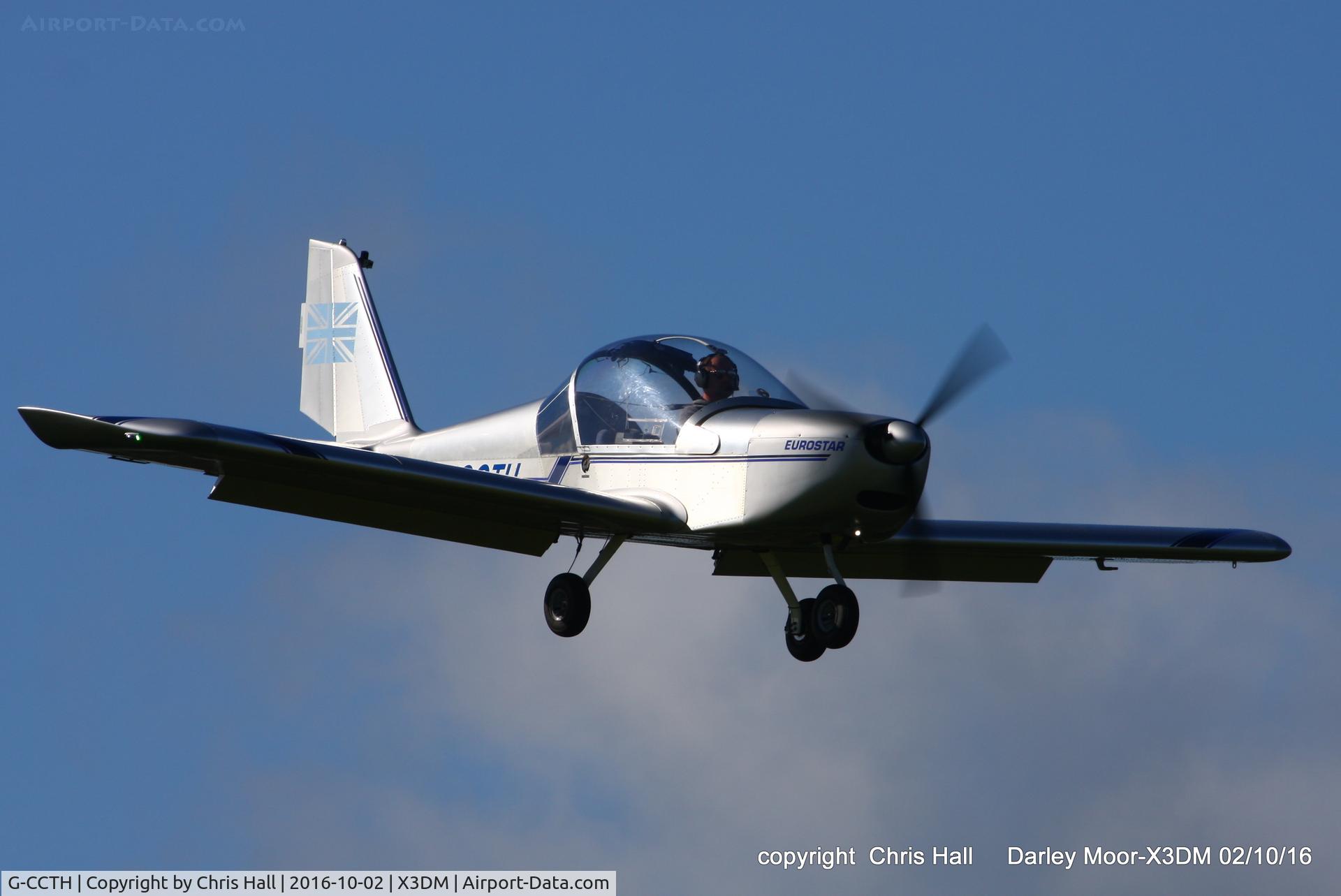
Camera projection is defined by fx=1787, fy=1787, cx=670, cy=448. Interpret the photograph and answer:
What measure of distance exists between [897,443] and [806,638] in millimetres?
2232

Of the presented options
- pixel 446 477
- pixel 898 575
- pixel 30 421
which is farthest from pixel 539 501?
pixel 898 575

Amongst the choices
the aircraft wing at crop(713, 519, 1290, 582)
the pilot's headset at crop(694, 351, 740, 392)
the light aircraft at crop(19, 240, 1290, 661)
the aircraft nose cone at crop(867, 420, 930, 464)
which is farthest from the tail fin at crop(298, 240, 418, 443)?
the aircraft nose cone at crop(867, 420, 930, 464)

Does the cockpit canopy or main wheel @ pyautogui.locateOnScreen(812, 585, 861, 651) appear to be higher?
the cockpit canopy

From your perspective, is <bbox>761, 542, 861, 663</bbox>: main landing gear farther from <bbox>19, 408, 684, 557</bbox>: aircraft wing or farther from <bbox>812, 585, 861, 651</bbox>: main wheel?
<bbox>19, 408, 684, 557</bbox>: aircraft wing

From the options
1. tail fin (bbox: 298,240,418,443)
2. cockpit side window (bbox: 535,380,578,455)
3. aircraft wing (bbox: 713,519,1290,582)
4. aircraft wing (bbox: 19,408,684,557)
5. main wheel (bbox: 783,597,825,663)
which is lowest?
main wheel (bbox: 783,597,825,663)

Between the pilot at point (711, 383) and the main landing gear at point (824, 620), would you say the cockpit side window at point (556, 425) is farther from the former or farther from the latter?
the main landing gear at point (824, 620)

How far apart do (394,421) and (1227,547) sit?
33.4 ft

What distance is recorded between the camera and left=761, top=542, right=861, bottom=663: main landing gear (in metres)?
16.7

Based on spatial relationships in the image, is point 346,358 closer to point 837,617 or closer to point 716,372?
point 716,372

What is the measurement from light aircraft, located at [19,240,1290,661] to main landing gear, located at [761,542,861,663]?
2 cm

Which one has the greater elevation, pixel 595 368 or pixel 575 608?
pixel 595 368

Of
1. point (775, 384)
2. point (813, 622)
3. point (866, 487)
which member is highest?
point (775, 384)

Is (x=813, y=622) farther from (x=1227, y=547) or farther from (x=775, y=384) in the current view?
(x=1227, y=547)

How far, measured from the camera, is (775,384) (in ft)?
57.5
